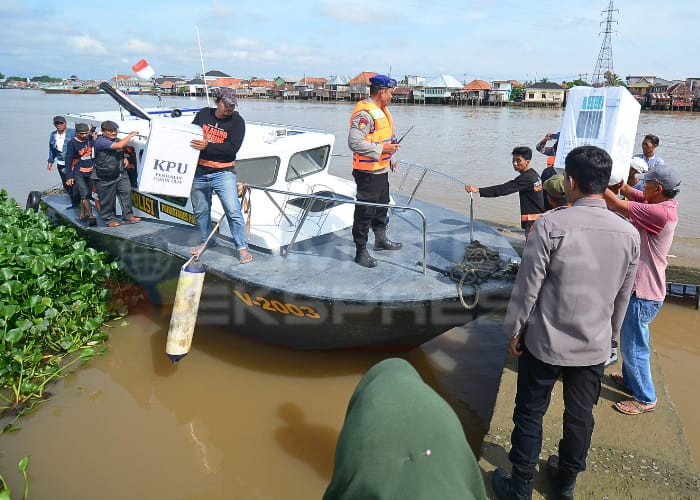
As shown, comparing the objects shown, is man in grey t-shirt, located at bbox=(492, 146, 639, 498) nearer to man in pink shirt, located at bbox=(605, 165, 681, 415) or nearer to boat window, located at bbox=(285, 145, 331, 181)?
man in pink shirt, located at bbox=(605, 165, 681, 415)

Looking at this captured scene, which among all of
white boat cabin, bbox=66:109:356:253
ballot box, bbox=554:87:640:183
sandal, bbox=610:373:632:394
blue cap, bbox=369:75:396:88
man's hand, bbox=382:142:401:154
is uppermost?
blue cap, bbox=369:75:396:88

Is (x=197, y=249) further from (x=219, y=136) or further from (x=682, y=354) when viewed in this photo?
(x=682, y=354)

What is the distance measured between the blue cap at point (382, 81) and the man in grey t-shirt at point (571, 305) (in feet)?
6.96

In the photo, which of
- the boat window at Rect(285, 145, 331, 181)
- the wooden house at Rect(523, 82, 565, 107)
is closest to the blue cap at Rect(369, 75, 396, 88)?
the boat window at Rect(285, 145, 331, 181)

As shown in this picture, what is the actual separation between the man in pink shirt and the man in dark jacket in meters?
1.23

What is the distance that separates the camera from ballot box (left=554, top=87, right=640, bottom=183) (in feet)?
11.6

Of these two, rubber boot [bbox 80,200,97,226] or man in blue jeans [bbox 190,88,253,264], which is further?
rubber boot [bbox 80,200,97,226]

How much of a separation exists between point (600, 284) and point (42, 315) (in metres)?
4.84

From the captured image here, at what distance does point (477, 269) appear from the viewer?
3.89 m

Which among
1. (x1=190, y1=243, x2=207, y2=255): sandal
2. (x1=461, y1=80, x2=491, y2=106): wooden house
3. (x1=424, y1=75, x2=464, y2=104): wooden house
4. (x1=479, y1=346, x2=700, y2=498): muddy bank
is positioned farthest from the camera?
(x1=424, y1=75, x2=464, y2=104): wooden house

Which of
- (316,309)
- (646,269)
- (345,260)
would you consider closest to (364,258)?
(345,260)

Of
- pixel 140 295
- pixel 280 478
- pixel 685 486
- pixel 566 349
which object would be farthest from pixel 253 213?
pixel 685 486

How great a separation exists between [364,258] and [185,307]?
155 centimetres

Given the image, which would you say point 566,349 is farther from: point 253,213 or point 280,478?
point 253,213
